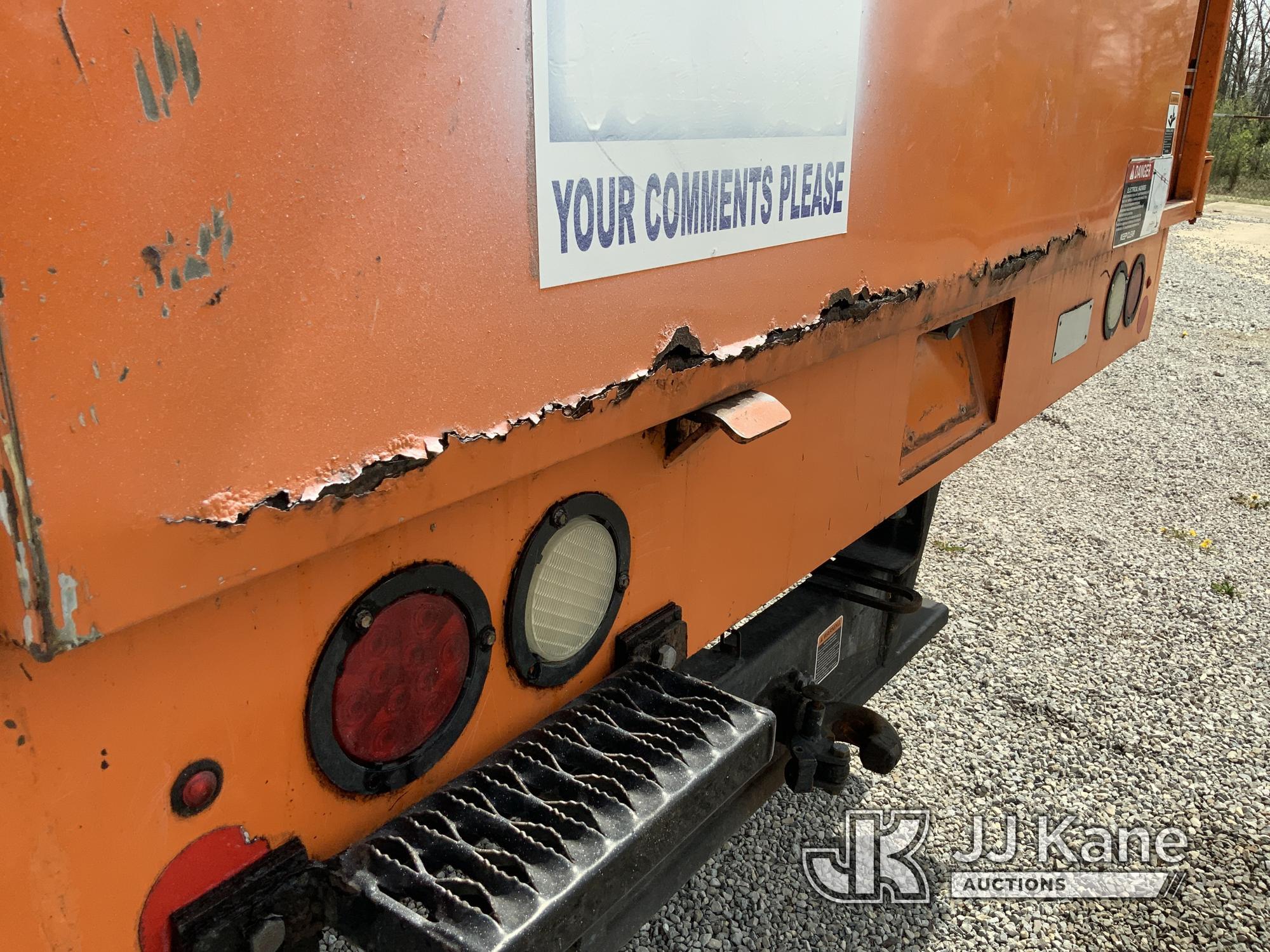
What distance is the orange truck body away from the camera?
26.8 inches

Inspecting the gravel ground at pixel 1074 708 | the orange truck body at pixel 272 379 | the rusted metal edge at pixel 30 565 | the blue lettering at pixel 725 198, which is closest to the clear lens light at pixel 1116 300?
the gravel ground at pixel 1074 708

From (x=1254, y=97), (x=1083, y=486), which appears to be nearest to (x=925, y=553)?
(x=1083, y=486)

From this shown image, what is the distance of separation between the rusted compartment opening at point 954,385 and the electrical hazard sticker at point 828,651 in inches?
14.9

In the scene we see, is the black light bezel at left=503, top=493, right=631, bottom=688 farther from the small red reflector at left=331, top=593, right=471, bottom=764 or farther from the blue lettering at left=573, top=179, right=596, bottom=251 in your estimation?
the blue lettering at left=573, top=179, right=596, bottom=251

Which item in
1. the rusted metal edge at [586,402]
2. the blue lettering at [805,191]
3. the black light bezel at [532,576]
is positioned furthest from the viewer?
the blue lettering at [805,191]

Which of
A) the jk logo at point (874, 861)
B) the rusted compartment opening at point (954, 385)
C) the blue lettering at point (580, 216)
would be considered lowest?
the jk logo at point (874, 861)

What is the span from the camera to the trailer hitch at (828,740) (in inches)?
71.4

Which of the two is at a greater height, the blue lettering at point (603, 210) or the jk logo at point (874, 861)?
the blue lettering at point (603, 210)

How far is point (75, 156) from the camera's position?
0.66 meters

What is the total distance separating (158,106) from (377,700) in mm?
622

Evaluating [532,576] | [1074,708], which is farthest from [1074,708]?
[532,576]

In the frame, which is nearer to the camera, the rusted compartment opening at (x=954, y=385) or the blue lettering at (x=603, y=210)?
the blue lettering at (x=603, y=210)

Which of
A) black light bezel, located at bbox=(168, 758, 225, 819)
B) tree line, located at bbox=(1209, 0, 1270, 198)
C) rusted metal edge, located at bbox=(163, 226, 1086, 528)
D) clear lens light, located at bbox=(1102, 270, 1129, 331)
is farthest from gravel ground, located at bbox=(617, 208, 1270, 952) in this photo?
tree line, located at bbox=(1209, 0, 1270, 198)

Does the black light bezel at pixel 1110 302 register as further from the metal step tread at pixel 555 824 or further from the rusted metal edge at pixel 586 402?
the metal step tread at pixel 555 824
